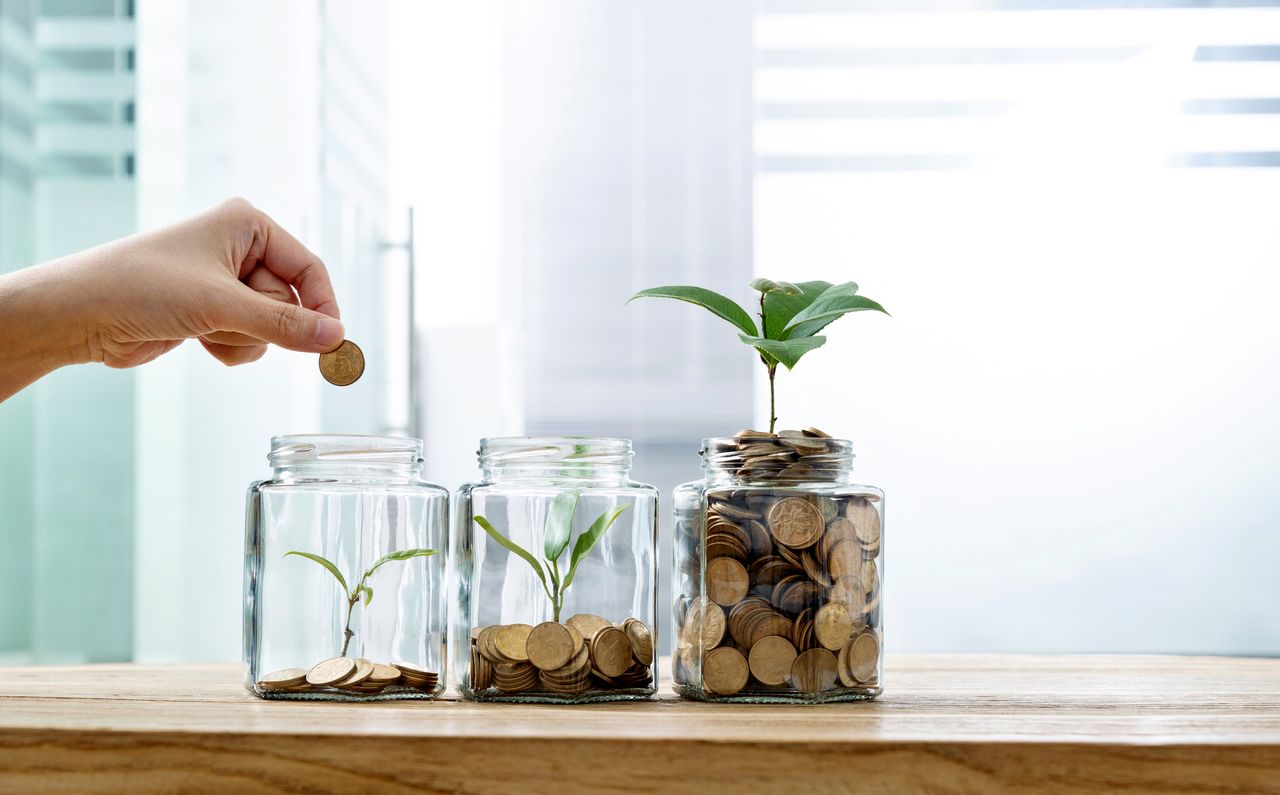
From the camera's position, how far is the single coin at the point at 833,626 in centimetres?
61

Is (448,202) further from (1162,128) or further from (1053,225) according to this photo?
(1162,128)

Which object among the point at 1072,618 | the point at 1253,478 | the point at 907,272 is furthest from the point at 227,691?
the point at 1253,478

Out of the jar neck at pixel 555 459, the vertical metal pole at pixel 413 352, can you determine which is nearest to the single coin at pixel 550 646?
the jar neck at pixel 555 459

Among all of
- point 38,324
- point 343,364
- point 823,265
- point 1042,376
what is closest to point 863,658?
point 343,364

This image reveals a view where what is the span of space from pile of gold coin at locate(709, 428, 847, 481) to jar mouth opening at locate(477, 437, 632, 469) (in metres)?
0.08

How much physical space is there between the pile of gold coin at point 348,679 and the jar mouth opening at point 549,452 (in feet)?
0.47

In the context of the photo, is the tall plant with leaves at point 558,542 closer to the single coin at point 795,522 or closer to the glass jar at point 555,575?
the glass jar at point 555,575

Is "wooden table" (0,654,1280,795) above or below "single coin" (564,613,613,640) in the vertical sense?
below

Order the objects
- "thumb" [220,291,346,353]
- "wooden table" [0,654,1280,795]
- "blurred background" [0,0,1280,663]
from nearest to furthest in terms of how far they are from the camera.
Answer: "wooden table" [0,654,1280,795] < "thumb" [220,291,346,353] < "blurred background" [0,0,1280,663]

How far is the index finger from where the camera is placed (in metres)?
0.79

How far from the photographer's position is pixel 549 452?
0.66 metres

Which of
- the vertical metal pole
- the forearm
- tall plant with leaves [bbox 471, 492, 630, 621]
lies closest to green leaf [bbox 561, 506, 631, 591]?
tall plant with leaves [bbox 471, 492, 630, 621]

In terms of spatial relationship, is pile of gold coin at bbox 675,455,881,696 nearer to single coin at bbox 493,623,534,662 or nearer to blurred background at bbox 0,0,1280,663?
single coin at bbox 493,623,534,662

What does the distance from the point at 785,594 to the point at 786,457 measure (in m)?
0.09
